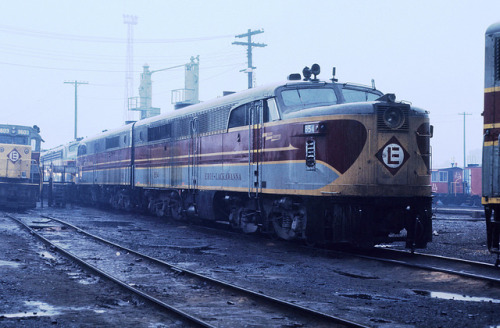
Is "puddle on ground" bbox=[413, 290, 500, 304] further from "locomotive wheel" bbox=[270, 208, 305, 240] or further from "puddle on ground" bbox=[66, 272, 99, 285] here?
"puddle on ground" bbox=[66, 272, 99, 285]

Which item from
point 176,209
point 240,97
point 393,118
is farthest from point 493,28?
point 176,209

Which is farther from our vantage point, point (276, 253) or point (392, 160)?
point (276, 253)

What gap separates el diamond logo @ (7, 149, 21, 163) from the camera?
27186mm

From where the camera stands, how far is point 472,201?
44.2 meters

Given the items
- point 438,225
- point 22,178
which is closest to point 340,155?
point 438,225

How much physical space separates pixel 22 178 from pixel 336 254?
19.5 m

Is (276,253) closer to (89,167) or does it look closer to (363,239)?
(363,239)

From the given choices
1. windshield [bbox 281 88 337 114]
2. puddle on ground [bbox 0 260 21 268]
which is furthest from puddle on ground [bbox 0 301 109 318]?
windshield [bbox 281 88 337 114]

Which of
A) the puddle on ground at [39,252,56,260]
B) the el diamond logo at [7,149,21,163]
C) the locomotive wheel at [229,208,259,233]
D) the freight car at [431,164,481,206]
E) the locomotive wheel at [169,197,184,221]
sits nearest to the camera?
the puddle on ground at [39,252,56,260]

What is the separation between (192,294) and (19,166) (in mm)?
21757

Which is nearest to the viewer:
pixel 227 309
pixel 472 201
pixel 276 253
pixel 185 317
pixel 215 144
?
pixel 185 317

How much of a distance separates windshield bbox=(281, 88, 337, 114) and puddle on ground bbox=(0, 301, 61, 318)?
6.96 m

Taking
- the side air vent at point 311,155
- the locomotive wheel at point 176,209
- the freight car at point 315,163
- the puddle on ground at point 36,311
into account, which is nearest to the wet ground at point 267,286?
the puddle on ground at point 36,311

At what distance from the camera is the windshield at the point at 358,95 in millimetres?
13008
